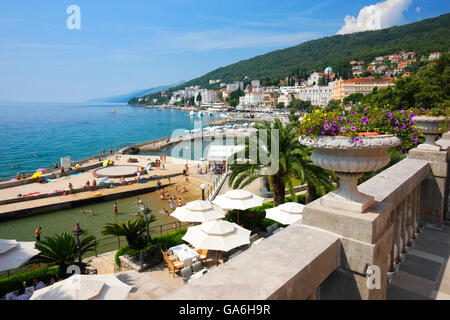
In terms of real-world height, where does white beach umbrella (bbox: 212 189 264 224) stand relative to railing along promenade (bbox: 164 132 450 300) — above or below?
below

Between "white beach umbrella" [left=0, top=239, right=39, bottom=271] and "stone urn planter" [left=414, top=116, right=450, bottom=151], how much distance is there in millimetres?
10238

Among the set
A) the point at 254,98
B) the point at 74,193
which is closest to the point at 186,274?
the point at 74,193

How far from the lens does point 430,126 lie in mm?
4727

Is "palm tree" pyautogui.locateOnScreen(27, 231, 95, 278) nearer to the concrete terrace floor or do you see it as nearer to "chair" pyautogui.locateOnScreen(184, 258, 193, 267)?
"chair" pyautogui.locateOnScreen(184, 258, 193, 267)

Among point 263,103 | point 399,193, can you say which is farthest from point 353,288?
point 263,103

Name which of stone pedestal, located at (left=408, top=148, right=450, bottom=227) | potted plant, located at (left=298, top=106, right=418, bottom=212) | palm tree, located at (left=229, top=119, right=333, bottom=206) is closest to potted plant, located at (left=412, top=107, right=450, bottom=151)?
stone pedestal, located at (left=408, top=148, right=450, bottom=227)

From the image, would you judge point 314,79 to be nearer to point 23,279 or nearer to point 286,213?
point 286,213

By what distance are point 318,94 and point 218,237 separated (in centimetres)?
14829

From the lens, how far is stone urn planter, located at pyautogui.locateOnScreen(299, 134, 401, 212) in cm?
225

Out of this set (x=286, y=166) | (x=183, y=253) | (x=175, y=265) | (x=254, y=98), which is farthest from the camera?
(x=254, y=98)

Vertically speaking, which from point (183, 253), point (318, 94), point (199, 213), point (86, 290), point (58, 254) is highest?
point (318, 94)

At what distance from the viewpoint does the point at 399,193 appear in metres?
3.32

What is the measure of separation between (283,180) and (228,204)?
244cm

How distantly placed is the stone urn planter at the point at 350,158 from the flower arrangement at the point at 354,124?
7cm
